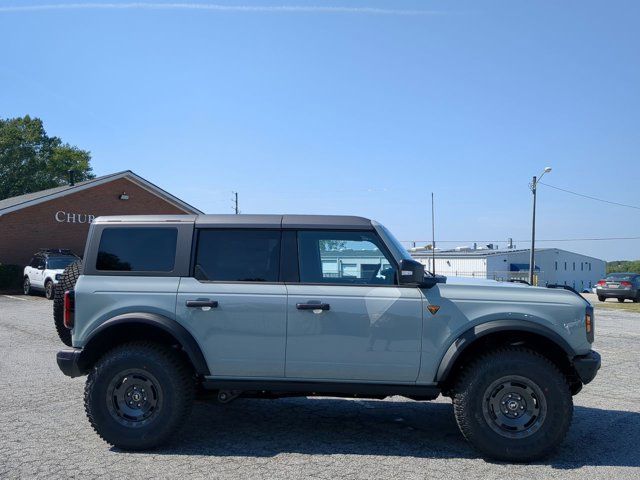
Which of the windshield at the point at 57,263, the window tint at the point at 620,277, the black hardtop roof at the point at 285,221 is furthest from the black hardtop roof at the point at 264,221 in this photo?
the window tint at the point at 620,277

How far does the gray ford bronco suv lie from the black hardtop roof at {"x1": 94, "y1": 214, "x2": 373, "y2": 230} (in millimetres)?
20

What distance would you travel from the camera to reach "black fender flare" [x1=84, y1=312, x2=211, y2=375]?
4789 millimetres

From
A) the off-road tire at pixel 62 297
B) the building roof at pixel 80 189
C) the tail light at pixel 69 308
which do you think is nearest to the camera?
the tail light at pixel 69 308

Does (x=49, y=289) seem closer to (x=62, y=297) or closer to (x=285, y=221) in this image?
(x=62, y=297)

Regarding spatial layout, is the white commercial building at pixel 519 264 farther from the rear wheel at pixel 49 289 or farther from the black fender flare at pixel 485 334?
the black fender flare at pixel 485 334

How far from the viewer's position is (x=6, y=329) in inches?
497

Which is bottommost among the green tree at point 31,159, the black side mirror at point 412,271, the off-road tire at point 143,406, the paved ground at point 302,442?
the paved ground at point 302,442

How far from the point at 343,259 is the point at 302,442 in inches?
66.9

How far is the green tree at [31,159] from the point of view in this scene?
175 feet

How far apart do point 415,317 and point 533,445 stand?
55.4 inches

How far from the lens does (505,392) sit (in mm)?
4723

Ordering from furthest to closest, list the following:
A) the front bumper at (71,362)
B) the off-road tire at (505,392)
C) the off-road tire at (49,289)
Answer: the off-road tire at (49,289), the front bumper at (71,362), the off-road tire at (505,392)

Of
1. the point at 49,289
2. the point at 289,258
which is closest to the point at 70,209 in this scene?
the point at 49,289

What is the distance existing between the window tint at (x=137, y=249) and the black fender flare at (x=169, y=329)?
17.8 inches
